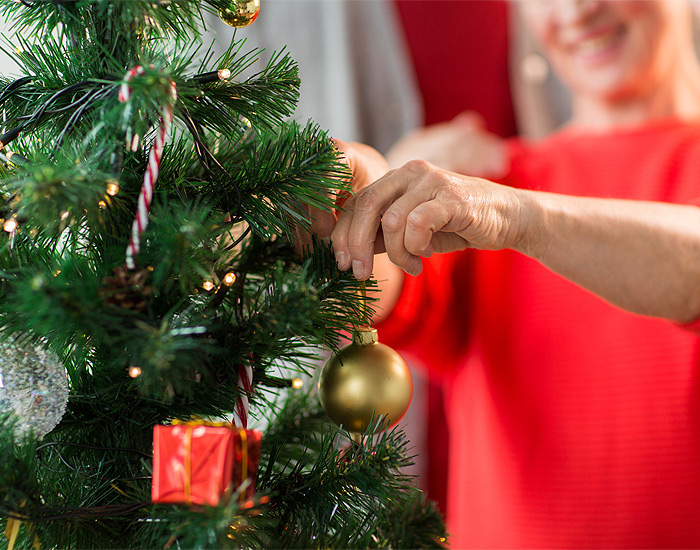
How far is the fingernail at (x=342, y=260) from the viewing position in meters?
0.40

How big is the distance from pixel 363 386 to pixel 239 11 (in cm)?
27

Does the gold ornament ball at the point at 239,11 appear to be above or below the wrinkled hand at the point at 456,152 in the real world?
below

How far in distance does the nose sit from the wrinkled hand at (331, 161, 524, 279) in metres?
0.74

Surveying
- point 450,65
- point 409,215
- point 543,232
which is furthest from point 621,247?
point 450,65

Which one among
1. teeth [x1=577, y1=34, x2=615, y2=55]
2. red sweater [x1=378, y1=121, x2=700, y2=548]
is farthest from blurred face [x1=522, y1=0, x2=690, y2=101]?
red sweater [x1=378, y1=121, x2=700, y2=548]

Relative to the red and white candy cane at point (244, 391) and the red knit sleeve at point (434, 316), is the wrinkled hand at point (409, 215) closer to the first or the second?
the red and white candy cane at point (244, 391)

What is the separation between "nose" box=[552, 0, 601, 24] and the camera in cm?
102

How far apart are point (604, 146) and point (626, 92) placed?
13 centimetres

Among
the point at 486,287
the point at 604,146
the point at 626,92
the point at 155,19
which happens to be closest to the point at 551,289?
the point at 486,287

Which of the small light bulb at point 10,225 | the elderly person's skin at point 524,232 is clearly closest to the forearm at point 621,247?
the elderly person's skin at point 524,232

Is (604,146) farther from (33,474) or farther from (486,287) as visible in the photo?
(33,474)

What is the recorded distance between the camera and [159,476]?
1.01ft

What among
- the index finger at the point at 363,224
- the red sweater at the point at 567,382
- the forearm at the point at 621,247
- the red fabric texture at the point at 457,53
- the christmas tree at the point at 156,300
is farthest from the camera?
the red fabric texture at the point at 457,53

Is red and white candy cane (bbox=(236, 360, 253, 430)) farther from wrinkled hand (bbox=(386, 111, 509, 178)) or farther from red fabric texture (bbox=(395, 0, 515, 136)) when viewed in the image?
red fabric texture (bbox=(395, 0, 515, 136))
